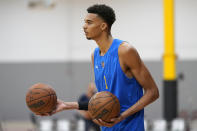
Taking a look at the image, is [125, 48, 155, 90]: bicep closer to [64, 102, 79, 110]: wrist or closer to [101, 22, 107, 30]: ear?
[101, 22, 107, 30]: ear

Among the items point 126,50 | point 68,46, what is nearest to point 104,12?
point 126,50

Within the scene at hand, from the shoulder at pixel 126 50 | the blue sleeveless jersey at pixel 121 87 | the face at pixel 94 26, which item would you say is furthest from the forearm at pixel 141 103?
the face at pixel 94 26

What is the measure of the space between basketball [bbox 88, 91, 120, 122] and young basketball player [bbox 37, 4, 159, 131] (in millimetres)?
48

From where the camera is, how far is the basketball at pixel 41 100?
3117 mm

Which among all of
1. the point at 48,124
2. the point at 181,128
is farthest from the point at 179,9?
the point at 48,124

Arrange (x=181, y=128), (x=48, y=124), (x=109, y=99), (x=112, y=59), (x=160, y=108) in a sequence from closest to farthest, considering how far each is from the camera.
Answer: (x=109, y=99), (x=112, y=59), (x=181, y=128), (x=48, y=124), (x=160, y=108)

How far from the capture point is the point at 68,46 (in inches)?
514

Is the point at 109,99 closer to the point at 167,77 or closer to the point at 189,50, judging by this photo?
the point at 167,77

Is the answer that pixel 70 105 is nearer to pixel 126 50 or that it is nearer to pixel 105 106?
pixel 105 106

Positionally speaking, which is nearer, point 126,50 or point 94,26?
point 126,50

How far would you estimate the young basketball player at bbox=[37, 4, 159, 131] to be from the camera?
2.92 meters

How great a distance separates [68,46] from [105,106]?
33.9 feet

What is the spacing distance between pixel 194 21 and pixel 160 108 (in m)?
3.03

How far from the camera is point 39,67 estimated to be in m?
13.2
